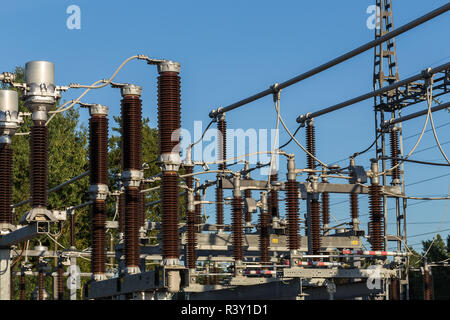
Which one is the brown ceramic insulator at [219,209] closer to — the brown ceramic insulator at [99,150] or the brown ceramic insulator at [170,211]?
the brown ceramic insulator at [99,150]

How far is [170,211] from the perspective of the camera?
1892 centimetres

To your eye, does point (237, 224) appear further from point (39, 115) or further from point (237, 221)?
point (39, 115)

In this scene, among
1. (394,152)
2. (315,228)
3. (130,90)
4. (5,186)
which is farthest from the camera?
(394,152)

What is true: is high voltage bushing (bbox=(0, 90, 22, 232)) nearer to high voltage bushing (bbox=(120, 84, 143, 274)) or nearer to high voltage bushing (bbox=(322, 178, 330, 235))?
high voltage bushing (bbox=(120, 84, 143, 274))

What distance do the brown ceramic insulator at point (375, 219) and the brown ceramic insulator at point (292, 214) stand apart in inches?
99.4

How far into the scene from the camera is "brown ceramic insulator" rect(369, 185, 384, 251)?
2333 centimetres

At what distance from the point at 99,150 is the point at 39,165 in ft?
24.3

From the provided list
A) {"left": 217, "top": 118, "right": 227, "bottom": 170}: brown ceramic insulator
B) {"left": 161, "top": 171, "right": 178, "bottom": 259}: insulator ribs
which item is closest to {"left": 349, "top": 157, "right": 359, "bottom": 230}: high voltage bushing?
{"left": 217, "top": 118, "right": 227, "bottom": 170}: brown ceramic insulator

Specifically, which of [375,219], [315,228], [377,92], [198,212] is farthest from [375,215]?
[198,212]

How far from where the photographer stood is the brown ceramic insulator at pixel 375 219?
23328 millimetres
